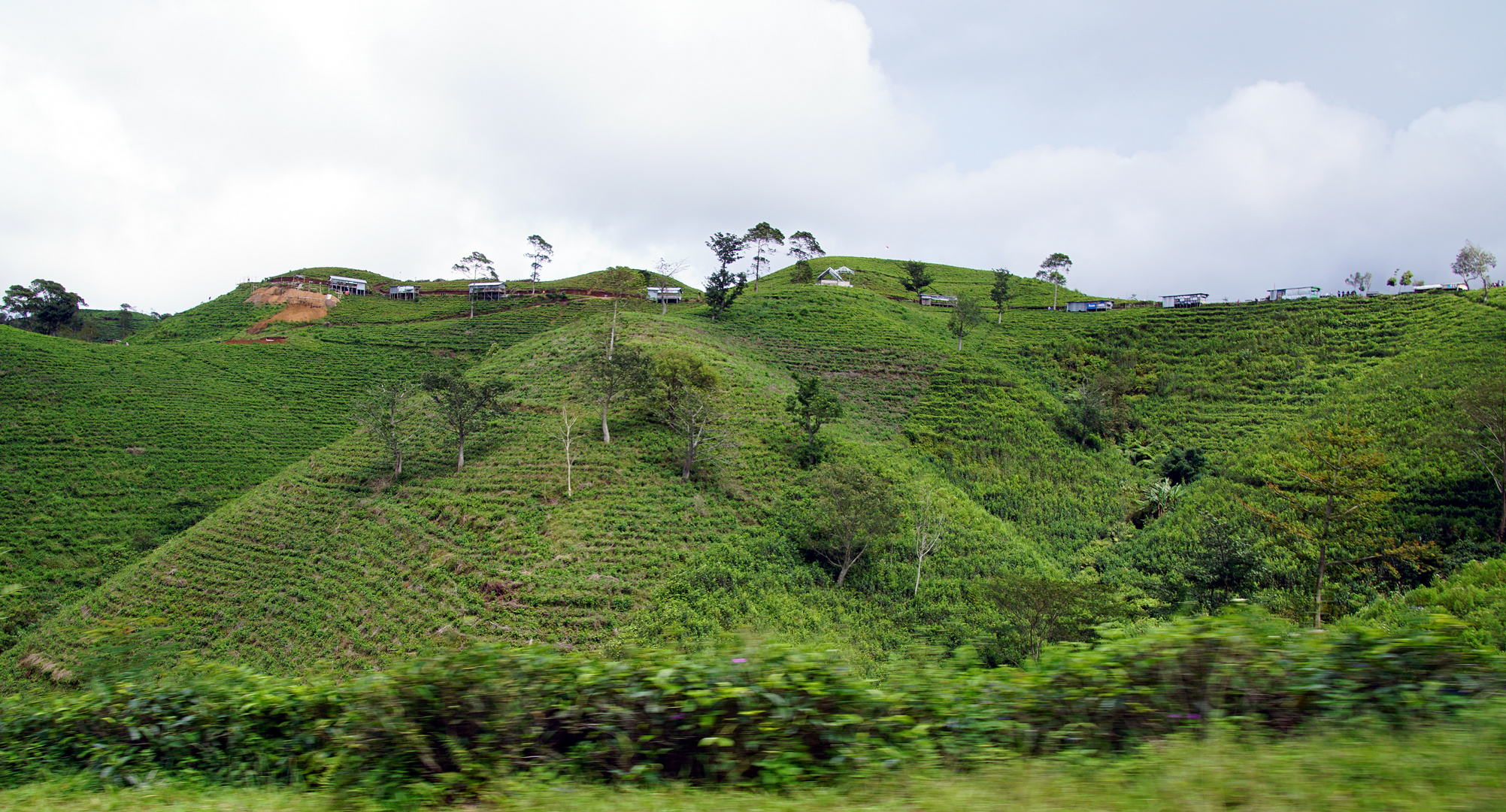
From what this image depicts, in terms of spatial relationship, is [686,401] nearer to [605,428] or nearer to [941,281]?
[605,428]

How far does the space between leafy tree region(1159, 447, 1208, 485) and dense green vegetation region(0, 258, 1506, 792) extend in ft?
1.04

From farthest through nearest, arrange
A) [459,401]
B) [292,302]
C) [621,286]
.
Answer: [292,302], [621,286], [459,401]

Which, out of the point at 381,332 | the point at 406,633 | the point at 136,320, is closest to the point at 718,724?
the point at 406,633

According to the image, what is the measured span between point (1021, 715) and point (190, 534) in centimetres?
3546

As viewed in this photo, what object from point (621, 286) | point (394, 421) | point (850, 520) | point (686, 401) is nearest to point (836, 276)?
point (621, 286)

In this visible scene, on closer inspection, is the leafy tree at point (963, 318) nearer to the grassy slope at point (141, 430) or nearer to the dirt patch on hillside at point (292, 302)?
the grassy slope at point (141, 430)

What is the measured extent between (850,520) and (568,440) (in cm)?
1276

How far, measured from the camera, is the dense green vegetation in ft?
12.6

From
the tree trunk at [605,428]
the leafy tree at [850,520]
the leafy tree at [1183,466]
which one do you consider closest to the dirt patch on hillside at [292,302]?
the tree trunk at [605,428]

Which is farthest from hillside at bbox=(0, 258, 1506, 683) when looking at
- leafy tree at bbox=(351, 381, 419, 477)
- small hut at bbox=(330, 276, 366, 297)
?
small hut at bbox=(330, 276, 366, 297)

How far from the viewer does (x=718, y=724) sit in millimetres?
3670

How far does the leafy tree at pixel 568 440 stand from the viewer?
24406 millimetres

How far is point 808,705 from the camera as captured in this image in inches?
146

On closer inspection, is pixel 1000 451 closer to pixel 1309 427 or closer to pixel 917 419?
pixel 917 419
